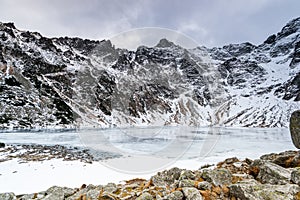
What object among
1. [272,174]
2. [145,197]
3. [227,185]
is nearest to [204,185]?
[227,185]

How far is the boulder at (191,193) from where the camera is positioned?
5546 mm

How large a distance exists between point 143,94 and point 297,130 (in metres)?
155

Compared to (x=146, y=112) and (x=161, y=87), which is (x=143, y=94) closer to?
(x=146, y=112)

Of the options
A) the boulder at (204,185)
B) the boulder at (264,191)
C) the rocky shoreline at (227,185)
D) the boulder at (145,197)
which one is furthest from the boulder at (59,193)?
the boulder at (264,191)

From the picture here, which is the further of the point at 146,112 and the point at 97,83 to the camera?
the point at 146,112

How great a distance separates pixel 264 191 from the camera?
507 centimetres

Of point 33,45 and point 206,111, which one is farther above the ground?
point 33,45

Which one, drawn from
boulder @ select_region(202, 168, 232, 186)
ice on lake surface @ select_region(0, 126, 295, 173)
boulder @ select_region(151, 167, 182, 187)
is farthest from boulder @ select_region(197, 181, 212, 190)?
ice on lake surface @ select_region(0, 126, 295, 173)

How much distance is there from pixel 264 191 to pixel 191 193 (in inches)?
72.9

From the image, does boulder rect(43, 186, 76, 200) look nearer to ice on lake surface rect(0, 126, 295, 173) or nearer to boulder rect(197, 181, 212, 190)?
boulder rect(197, 181, 212, 190)

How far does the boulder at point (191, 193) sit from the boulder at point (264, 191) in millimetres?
979

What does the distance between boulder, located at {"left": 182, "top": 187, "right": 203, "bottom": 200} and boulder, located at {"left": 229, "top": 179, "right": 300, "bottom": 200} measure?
3.21 feet

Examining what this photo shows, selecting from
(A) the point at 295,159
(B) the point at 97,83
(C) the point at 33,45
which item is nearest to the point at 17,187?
(A) the point at 295,159

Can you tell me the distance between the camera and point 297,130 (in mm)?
8625
